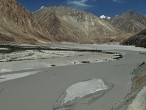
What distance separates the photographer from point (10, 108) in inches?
574

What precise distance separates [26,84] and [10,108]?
7.23m

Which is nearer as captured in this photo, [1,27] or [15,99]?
[15,99]

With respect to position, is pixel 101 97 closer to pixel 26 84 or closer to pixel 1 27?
pixel 26 84

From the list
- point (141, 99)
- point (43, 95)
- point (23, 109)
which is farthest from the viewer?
point (43, 95)

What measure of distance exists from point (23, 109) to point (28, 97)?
2557 millimetres

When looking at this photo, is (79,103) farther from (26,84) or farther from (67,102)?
(26,84)

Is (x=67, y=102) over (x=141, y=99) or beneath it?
beneath

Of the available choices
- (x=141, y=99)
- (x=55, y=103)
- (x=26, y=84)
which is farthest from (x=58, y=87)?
(x=141, y=99)

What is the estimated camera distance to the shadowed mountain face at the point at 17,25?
124981 mm

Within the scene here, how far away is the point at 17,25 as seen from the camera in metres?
149

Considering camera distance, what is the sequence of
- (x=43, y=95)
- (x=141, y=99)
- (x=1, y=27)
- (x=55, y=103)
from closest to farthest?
(x=141, y=99) → (x=55, y=103) → (x=43, y=95) → (x=1, y=27)

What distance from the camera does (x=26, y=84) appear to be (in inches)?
858

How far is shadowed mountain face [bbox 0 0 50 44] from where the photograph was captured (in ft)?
410

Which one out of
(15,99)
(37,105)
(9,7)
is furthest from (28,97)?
(9,7)
